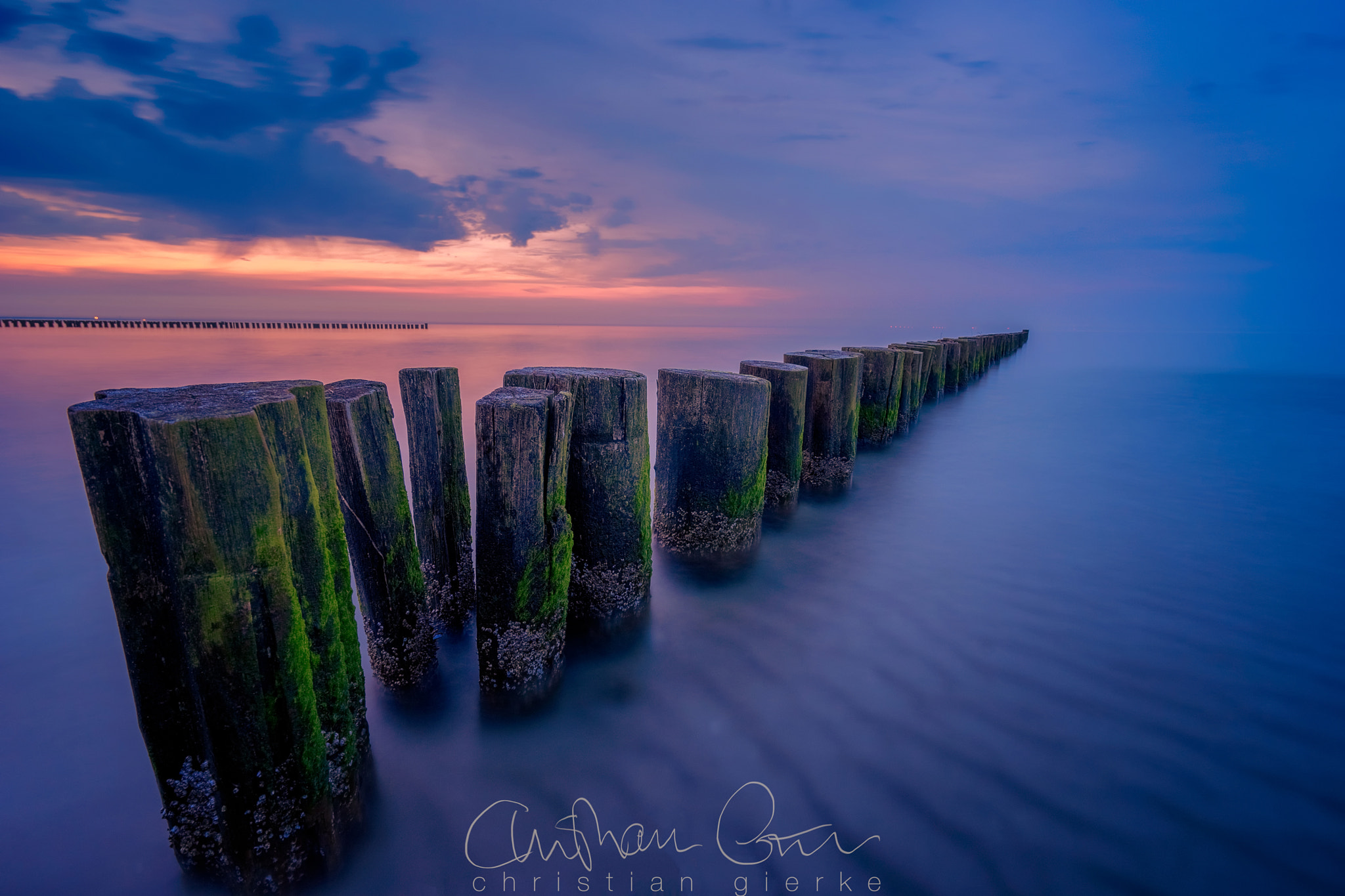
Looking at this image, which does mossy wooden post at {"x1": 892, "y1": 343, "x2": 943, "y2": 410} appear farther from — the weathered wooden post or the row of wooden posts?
the row of wooden posts

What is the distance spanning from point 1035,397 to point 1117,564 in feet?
39.4

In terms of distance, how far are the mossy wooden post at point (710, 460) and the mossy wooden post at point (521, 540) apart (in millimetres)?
1364

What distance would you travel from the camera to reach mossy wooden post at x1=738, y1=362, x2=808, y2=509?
4.65 m

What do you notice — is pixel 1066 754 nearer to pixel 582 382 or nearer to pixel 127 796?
pixel 582 382

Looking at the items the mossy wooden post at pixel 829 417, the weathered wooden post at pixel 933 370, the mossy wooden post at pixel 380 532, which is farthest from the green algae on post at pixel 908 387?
the mossy wooden post at pixel 380 532

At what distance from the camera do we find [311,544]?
1.87 m

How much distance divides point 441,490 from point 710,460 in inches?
65.9

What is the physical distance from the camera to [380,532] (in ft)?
7.95

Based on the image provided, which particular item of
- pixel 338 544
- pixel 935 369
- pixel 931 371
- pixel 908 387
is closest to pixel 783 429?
pixel 338 544

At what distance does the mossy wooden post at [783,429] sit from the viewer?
183 inches

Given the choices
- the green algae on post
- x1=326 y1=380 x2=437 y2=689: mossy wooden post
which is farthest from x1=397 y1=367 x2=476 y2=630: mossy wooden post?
the green algae on post

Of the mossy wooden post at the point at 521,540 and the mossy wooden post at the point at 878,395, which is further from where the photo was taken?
the mossy wooden post at the point at 878,395

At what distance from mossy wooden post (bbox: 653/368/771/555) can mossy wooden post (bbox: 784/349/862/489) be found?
4.97ft
